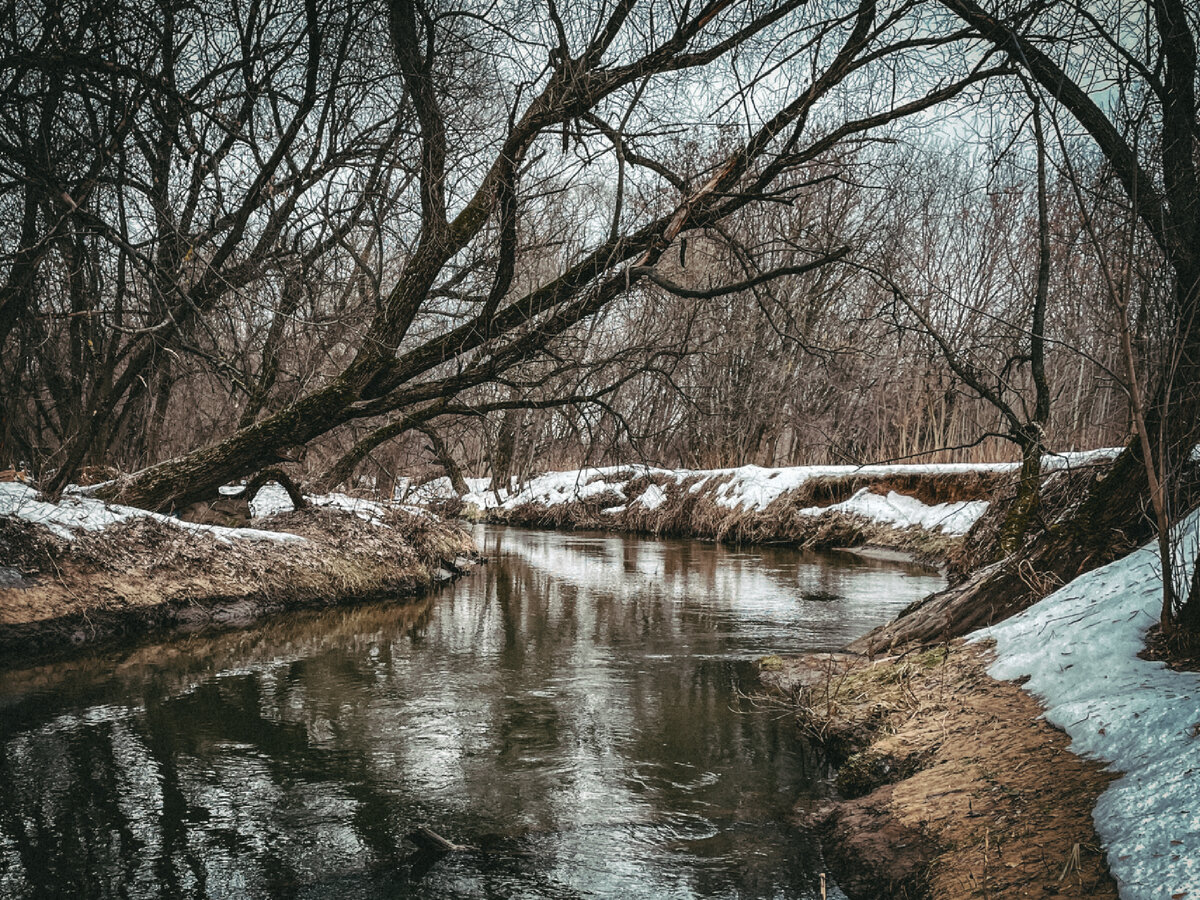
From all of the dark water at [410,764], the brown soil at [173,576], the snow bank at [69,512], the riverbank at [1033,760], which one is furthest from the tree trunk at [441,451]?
the riverbank at [1033,760]

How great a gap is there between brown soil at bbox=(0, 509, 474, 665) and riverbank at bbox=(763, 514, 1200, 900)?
5426mm

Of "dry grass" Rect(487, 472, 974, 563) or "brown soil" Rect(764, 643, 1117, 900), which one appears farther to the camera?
"dry grass" Rect(487, 472, 974, 563)

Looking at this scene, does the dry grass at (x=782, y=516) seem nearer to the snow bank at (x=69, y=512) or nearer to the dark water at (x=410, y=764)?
the dark water at (x=410, y=764)

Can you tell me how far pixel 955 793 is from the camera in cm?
274

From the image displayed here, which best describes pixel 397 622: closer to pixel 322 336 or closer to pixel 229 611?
pixel 229 611

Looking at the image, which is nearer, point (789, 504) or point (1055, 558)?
point (1055, 558)

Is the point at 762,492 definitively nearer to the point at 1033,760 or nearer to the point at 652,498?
the point at 652,498

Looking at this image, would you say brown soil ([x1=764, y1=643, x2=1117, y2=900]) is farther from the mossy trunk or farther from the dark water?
the mossy trunk

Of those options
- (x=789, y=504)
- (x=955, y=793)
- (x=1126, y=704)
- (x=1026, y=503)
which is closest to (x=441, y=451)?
(x=789, y=504)

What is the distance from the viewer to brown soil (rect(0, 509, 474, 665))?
6.00 meters

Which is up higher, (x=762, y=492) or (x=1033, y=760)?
(x=762, y=492)

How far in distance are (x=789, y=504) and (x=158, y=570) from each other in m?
11.7

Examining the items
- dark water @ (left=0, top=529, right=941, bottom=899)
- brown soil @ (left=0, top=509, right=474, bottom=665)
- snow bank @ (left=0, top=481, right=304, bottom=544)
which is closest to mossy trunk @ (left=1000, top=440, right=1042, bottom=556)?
dark water @ (left=0, top=529, right=941, bottom=899)

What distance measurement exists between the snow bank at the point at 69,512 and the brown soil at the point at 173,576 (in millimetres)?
77
